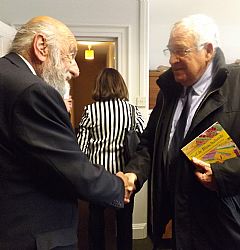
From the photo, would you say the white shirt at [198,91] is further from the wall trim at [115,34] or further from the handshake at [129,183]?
the wall trim at [115,34]

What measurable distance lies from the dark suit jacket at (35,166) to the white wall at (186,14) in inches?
104

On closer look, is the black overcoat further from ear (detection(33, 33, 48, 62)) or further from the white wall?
the white wall

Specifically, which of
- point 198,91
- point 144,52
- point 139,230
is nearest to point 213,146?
point 198,91

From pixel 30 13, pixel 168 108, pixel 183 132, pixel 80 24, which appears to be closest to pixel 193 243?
pixel 183 132

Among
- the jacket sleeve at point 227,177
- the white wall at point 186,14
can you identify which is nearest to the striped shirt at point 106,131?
the jacket sleeve at point 227,177

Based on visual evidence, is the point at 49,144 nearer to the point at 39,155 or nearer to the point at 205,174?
the point at 39,155

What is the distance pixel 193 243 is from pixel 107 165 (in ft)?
3.26

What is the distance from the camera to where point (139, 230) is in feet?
8.82

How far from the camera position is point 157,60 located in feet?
12.8

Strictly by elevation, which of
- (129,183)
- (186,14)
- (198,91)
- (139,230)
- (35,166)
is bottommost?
(139,230)

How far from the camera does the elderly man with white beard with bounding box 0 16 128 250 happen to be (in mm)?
854

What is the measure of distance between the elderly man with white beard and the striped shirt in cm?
99

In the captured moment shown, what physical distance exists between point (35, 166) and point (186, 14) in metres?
3.44

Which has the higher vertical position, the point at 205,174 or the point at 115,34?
the point at 115,34
